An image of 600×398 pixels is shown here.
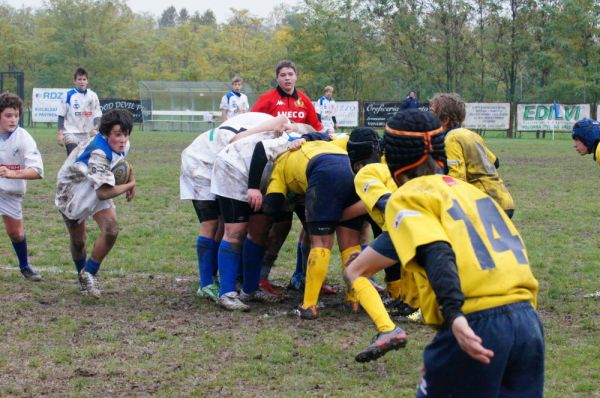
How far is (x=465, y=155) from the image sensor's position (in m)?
6.47

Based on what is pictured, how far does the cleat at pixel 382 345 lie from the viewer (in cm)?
439

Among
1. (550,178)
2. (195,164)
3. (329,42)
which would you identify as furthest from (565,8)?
(195,164)

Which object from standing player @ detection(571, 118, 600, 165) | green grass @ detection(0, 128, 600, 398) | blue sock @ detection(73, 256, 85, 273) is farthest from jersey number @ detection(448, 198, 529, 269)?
blue sock @ detection(73, 256, 85, 273)

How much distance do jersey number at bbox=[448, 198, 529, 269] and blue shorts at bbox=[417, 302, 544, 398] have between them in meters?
0.17

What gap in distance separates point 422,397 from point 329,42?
48.9 metres

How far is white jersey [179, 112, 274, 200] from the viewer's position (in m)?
7.29

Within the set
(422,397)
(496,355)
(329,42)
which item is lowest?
(422,397)

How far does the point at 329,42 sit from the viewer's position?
5112cm

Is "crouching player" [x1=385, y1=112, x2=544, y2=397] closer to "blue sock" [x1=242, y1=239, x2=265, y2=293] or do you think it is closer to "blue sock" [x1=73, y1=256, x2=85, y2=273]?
"blue sock" [x1=242, y1=239, x2=265, y2=293]

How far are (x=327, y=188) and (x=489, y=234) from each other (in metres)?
3.26

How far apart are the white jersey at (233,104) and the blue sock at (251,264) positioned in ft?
50.2

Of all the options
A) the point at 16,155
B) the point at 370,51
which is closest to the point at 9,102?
the point at 16,155

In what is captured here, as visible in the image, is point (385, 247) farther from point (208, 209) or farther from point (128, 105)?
point (128, 105)

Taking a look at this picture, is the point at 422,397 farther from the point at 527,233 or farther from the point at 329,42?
the point at 329,42
